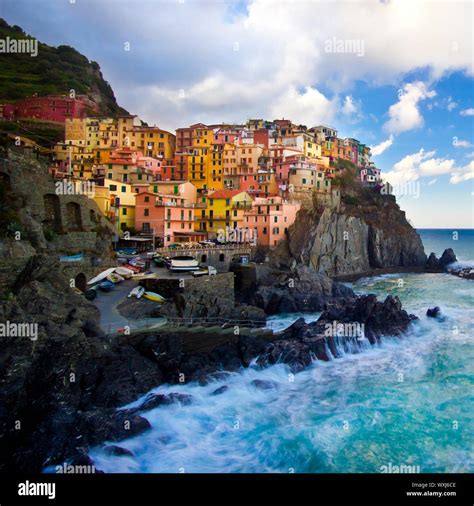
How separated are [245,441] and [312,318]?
17188mm

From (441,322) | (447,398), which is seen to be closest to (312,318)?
(441,322)

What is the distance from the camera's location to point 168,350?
1777cm

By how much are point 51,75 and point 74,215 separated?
67402 mm

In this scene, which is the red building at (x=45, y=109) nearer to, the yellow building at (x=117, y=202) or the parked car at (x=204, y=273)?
the yellow building at (x=117, y=202)

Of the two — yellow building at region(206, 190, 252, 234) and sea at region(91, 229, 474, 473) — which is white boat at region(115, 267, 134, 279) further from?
yellow building at region(206, 190, 252, 234)

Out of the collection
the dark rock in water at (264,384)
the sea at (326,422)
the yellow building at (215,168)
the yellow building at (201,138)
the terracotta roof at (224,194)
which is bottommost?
the sea at (326,422)

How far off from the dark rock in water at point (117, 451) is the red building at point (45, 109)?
63.1 metres

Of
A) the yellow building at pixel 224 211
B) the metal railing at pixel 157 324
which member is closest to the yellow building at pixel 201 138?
the yellow building at pixel 224 211

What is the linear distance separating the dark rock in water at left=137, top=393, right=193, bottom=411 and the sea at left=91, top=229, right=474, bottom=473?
210 mm

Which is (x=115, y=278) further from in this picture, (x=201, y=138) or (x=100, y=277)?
(x=201, y=138)

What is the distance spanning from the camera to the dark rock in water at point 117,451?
11.6m

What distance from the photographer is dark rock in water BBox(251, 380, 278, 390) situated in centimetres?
1648

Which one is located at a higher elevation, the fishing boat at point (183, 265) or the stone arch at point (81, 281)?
the fishing boat at point (183, 265)
